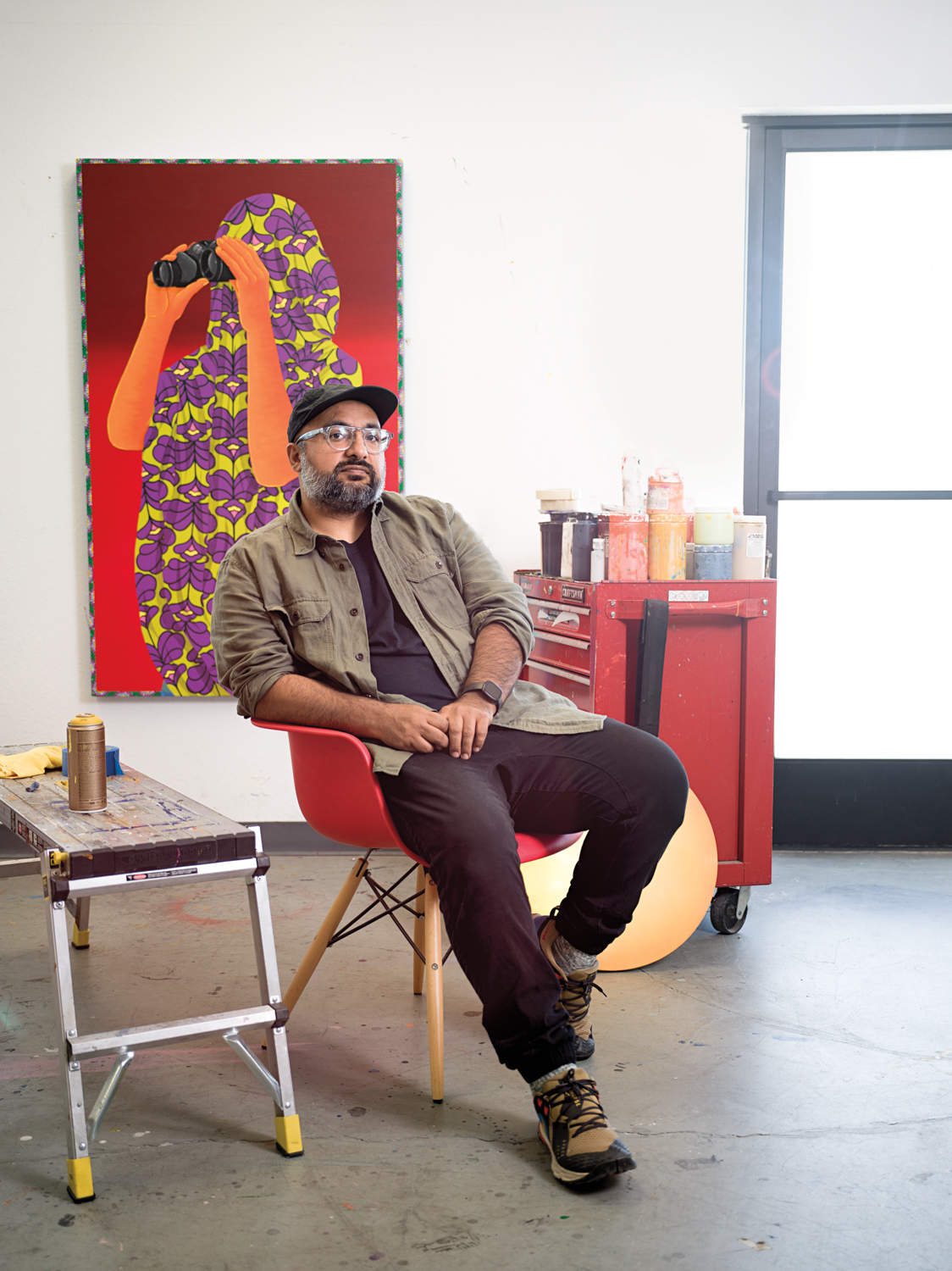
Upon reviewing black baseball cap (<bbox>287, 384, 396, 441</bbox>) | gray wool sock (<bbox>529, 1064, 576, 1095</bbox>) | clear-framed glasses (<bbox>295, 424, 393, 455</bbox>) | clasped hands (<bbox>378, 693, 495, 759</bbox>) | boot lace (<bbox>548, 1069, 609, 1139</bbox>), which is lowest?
boot lace (<bbox>548, 1069, 609, 1139</bbox>)

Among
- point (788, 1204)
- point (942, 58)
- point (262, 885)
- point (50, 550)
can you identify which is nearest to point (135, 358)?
point (50, 550)

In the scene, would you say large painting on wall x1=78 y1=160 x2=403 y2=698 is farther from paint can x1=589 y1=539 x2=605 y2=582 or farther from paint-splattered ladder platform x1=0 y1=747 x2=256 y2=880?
paint-splattered ladder platform x1=0 y1=747 x2=256 y2=880

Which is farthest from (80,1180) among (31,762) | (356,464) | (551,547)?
(551,547)

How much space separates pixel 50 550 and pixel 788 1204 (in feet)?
9.25

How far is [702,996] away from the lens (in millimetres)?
2414

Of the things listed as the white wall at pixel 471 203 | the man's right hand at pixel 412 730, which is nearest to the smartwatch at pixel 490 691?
the man's right hand at pixel 412 730

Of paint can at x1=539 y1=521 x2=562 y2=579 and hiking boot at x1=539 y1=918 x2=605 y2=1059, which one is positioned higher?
paint can at x1=539 y1=521 x2=562 y2=579

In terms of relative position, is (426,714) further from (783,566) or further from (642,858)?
(783,566)

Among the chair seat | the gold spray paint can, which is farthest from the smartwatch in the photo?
the gold spray paint can

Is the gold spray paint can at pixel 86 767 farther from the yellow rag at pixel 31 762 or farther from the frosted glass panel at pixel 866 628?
the frosted glass panel at pixel 866 628

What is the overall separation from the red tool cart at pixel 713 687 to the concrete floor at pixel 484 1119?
251mm

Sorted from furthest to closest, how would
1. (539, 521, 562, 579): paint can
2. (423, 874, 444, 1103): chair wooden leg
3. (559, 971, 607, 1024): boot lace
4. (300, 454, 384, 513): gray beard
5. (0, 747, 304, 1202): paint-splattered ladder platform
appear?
1. (539, 521, 562, 579): paint can
2. (300, 454, 384, 513): gray beard
3. (559, 971, 607, 1024): boot lace
4. (423, 874, 444, 1103): chair wooden leg
5. (0, 747, 304, 1202): paint-splattered ladder platform

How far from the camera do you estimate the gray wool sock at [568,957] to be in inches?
79.0

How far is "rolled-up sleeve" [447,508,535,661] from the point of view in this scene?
2.28 m
